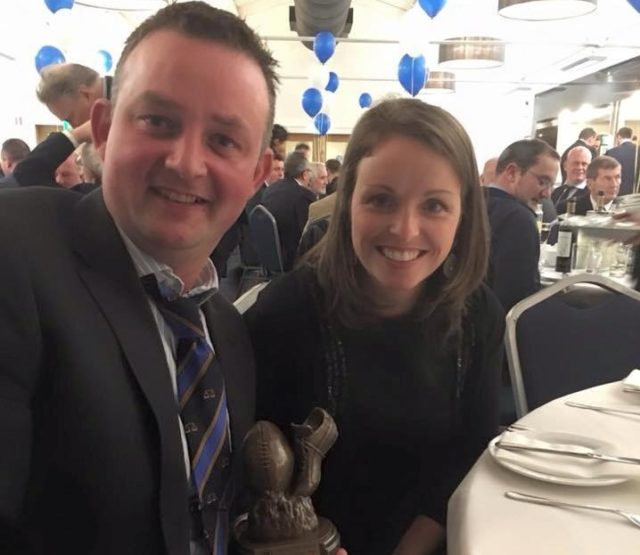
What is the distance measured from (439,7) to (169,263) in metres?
6.35

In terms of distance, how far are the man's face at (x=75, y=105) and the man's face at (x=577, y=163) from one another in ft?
15.5

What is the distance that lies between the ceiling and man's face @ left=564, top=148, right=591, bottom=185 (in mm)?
1878

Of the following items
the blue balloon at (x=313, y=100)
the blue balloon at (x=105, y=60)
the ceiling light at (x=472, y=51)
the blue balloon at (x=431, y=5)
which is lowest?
the blue balloon at (x=313, y=100)

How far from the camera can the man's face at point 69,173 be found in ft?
10.6

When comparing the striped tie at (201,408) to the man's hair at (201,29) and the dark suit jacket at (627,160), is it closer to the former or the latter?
the man's hair at (201,29)

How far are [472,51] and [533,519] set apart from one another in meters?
7.94

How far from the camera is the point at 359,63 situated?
582 inches

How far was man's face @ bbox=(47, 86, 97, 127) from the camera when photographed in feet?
9.30

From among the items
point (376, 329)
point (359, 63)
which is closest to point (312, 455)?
point (376, 329)

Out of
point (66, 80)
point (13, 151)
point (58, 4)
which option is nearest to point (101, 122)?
point (66, 80)

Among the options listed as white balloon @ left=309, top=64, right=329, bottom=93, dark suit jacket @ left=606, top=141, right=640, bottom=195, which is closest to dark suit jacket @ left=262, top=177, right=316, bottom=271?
dark suit jacket @ left=606, top=141, right=640, bottom=195

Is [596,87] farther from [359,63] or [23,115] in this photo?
[23,115]

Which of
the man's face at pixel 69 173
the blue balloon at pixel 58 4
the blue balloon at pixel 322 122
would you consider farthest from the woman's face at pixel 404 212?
the blue balloon at pixel 322 122

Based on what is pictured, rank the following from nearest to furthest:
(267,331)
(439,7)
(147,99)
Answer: (147,99) < (267,331) < (439,7)
